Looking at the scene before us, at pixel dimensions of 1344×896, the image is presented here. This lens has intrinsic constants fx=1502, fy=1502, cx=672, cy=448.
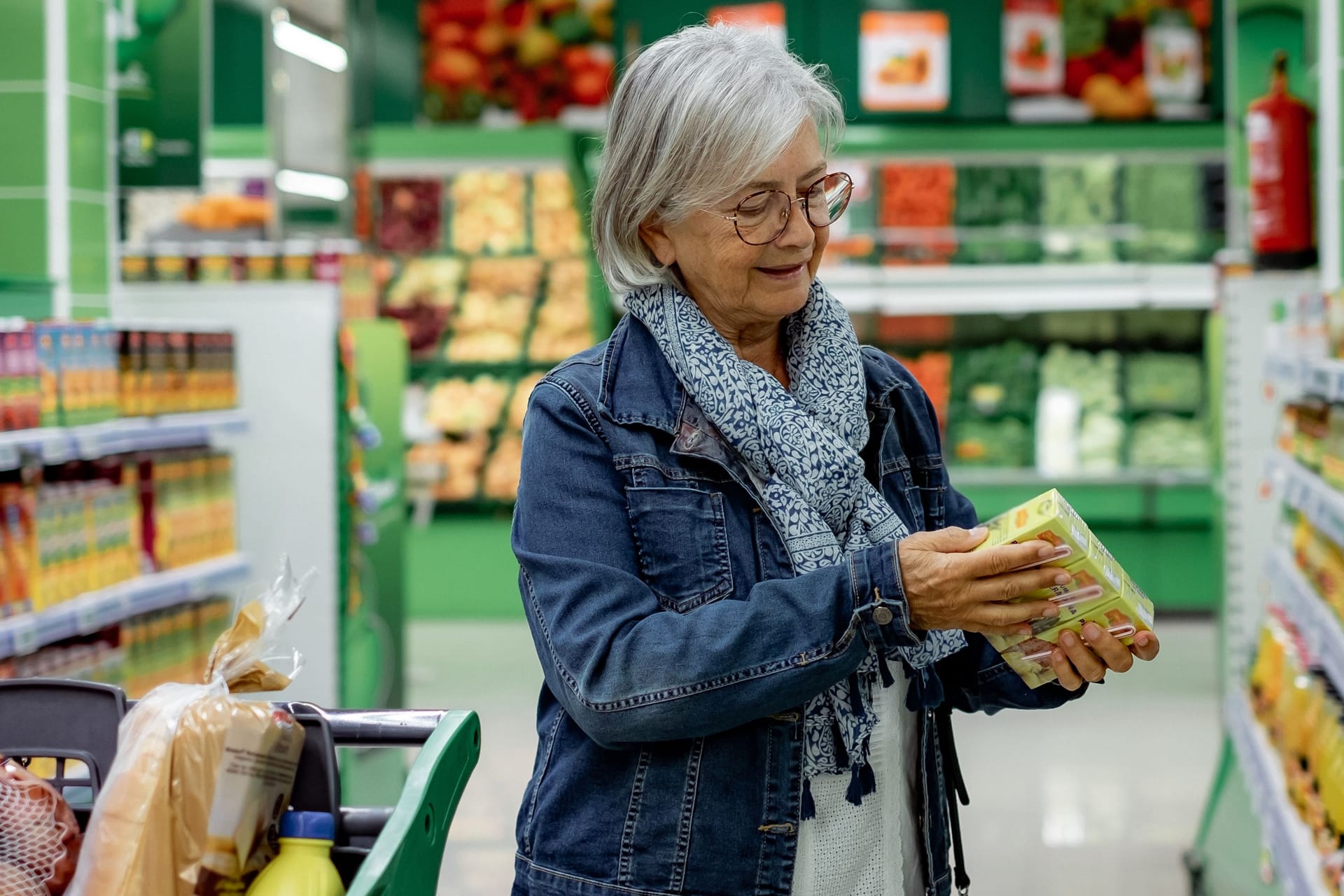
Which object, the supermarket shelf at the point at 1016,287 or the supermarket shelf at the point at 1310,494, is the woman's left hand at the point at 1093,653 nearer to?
the supermarket shelf at the point at 1310,494

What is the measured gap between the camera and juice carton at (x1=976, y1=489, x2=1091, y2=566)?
Answer: 56.2 inches

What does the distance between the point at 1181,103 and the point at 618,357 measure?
8.12 metres

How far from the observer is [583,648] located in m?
1.49

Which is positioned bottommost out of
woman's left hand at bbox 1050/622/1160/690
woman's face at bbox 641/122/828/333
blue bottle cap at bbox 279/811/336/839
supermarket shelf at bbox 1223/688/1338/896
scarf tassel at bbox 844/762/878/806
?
supermarket shelf at bbox 1223/688/1338/896

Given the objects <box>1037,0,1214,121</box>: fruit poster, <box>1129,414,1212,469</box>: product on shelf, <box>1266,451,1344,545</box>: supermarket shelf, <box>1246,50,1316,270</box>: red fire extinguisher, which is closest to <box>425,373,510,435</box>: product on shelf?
<box>1037,0,1214,121</box>: fruit poster

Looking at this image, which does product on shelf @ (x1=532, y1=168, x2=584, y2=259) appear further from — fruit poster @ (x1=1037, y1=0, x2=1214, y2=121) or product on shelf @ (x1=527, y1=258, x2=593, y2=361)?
fruit poster @ (x1=1037, y1=0, x2=1214, y2=121)

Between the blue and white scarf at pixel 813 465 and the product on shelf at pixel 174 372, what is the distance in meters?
2.73

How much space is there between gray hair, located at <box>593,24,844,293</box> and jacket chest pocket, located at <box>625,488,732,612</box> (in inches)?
11.5

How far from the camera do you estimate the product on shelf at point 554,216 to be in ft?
30.1

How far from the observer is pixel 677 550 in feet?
5.13

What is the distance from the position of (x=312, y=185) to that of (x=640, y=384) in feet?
16.6

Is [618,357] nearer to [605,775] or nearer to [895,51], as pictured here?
[605,775]

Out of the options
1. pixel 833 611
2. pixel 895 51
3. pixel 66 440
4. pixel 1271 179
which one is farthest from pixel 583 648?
pixel 895 51

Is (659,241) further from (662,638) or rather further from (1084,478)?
(1084,478)
